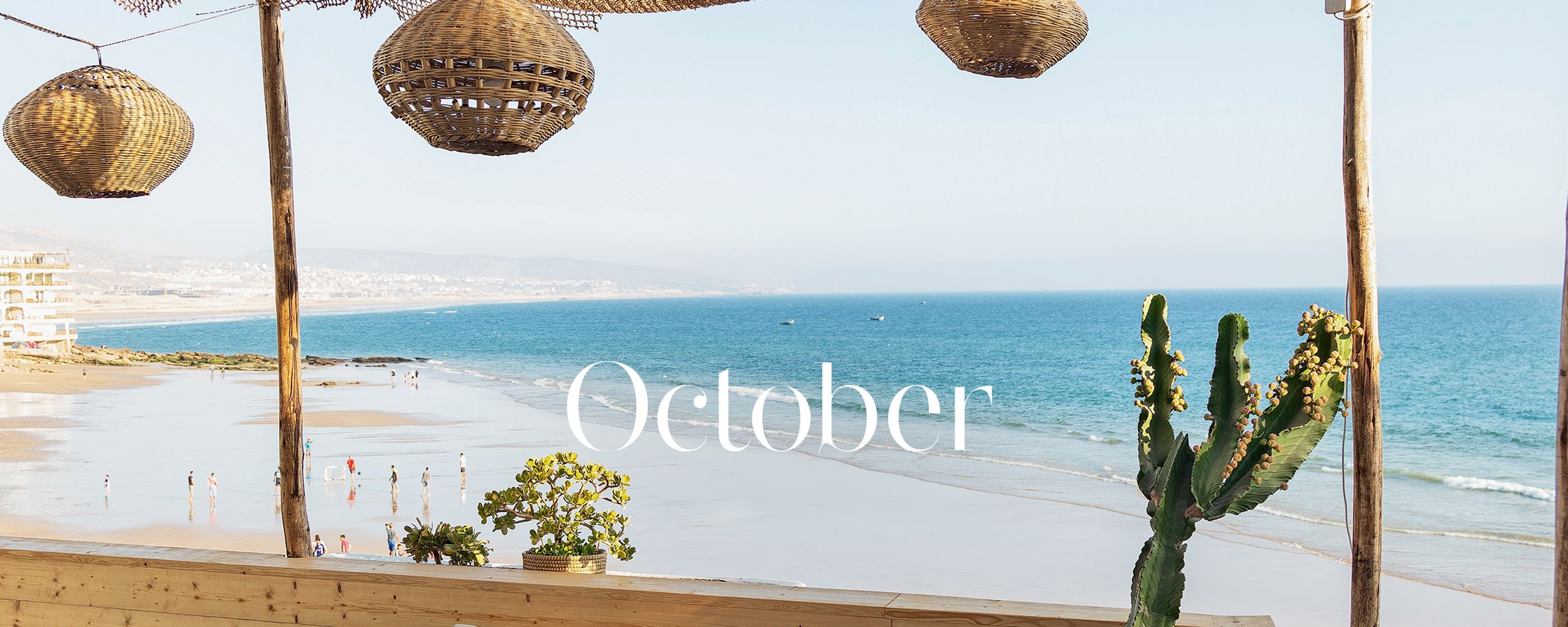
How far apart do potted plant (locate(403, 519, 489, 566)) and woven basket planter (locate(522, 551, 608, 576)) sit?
21 centimetres

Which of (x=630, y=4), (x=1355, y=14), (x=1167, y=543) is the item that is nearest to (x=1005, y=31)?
(x=1355, y=14)

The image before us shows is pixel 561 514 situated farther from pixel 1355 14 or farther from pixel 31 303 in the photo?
pixel 31 303

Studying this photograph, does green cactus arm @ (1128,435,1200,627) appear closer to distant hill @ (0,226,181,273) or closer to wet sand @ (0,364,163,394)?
wet sand @ (0,364,163,394)

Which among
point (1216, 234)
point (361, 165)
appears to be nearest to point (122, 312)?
point (361, 165)

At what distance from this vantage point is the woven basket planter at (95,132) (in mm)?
2436

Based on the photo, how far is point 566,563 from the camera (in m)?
2.45

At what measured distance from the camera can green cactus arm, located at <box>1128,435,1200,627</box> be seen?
62.7 inches

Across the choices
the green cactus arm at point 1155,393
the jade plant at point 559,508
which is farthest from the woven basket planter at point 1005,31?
the jade plant at point 559,508

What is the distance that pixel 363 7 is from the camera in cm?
268

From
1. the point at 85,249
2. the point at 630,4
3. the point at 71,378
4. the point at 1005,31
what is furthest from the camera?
the point at 85,249

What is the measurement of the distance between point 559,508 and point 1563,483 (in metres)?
1.97

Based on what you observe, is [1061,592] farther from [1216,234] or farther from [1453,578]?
[1216,234]

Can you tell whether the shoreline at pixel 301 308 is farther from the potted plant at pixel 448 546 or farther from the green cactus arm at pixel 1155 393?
the green cactus arm at pixel 1155 393

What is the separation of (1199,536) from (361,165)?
126ft
